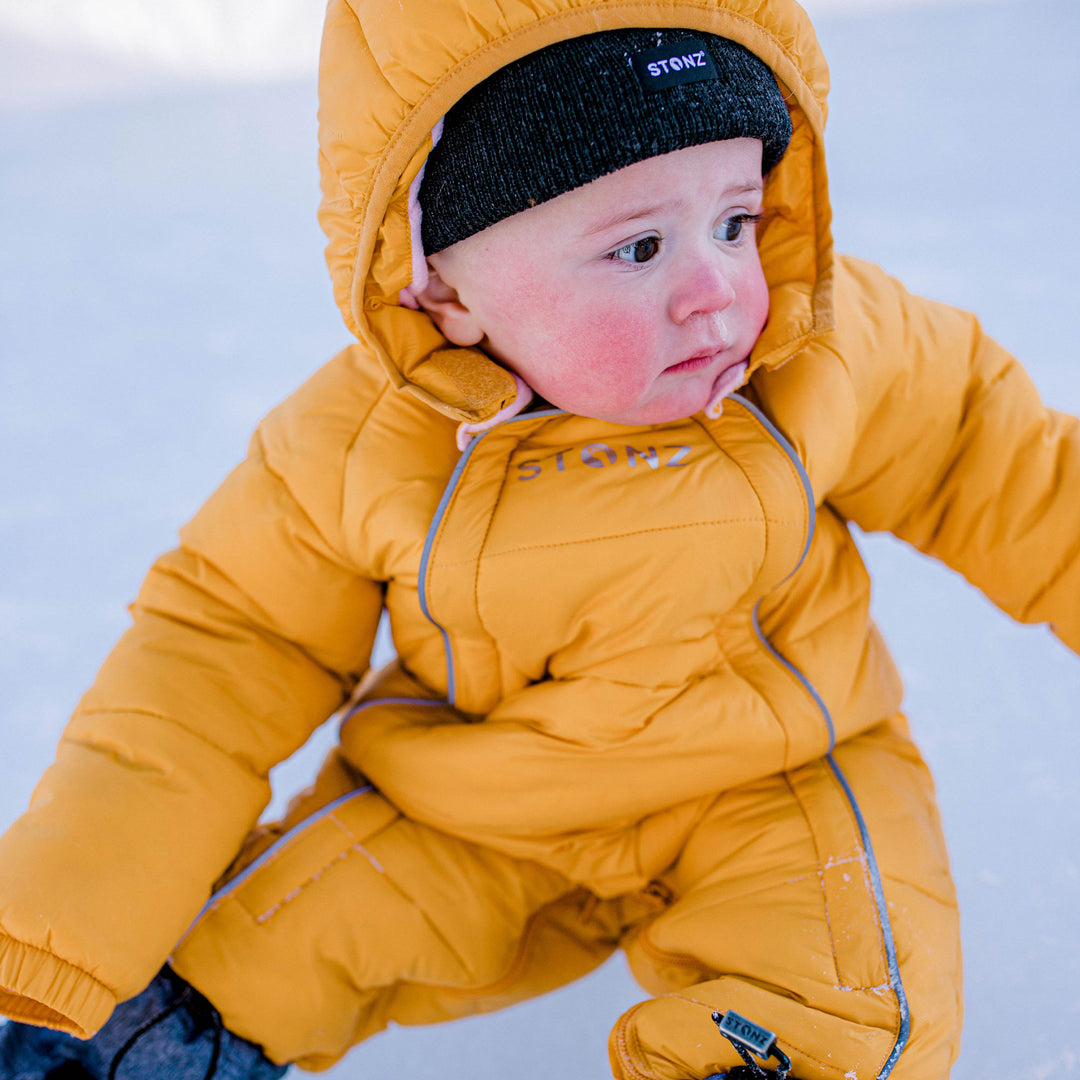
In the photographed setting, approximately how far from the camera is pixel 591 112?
68cm

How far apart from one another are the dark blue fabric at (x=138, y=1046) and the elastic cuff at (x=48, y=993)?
0.06m

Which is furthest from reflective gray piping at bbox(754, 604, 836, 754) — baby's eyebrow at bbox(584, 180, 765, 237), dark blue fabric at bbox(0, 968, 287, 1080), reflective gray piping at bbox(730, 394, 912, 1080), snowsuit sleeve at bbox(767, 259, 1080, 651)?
dark blue fabric at bbox(0, 968, 287, 1080)

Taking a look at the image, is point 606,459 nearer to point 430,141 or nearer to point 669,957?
point 430,141

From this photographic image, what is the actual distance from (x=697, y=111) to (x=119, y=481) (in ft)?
3.56

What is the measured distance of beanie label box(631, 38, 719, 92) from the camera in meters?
0.68

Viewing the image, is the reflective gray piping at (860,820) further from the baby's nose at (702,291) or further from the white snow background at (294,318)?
the white snow background at (294,318)

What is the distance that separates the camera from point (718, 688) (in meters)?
0.88

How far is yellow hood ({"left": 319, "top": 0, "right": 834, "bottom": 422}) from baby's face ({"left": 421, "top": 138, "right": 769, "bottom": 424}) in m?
0.04

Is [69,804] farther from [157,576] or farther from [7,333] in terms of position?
[7,333]

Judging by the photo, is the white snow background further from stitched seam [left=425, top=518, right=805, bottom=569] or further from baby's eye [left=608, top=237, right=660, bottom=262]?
baby's eye [left=608, top=237, right=660, bottom=262]

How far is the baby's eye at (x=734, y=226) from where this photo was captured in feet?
2.54

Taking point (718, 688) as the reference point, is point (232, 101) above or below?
above

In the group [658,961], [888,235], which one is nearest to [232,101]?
[888,235]

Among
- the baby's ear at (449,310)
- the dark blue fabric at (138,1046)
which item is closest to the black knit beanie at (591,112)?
the baby's ear at (449,310)
